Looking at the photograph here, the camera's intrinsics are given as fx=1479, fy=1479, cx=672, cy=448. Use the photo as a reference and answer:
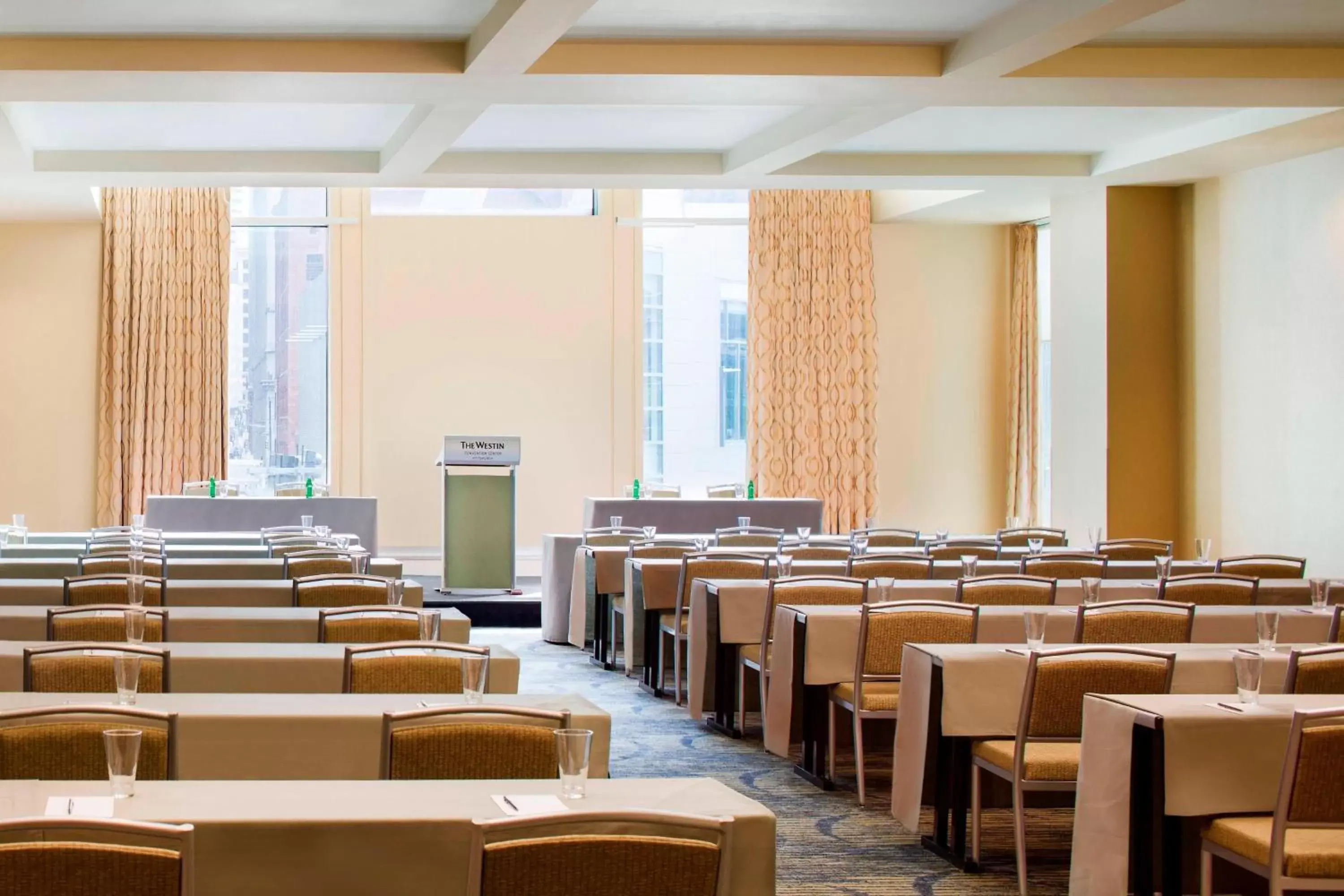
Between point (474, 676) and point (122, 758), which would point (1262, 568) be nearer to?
point (474, 676)

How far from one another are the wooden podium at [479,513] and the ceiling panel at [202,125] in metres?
2.74

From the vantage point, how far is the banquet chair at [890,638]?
5.83 metres

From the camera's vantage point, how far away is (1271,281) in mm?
11750

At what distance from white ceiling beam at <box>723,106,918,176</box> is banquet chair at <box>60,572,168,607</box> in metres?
5.68

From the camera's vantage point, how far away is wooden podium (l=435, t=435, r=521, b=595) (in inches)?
507

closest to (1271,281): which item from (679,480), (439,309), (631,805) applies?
(679,480)

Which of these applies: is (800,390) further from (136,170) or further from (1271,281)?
(136,170)

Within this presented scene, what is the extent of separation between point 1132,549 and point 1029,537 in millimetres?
685

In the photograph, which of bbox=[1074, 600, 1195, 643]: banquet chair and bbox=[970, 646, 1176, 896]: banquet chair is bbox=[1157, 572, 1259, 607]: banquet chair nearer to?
bbox=[1074, 600, 1195, 643]: banquet chair

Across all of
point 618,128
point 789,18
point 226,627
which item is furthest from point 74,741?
point 618,128

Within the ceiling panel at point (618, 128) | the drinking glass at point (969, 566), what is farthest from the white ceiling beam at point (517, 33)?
the drinking glass at point (969, 566)

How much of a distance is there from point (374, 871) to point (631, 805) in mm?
499

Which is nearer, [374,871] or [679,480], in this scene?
[374,871]

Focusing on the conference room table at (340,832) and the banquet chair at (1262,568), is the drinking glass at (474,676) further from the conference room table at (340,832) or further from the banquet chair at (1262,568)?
the banquet chair at (1262,568)
